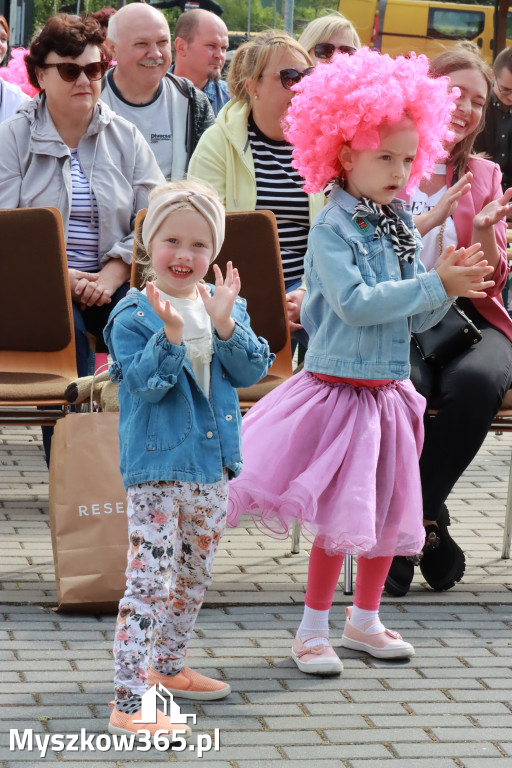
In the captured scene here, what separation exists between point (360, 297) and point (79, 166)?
2.25m

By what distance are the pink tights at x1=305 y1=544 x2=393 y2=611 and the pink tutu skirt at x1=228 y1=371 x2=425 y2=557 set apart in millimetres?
→ 102

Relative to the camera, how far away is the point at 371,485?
3477mm

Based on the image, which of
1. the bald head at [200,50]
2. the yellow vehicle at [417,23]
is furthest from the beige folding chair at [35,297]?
the yellow vehicle at [417,23]

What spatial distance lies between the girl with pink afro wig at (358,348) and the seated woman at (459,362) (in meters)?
0.63

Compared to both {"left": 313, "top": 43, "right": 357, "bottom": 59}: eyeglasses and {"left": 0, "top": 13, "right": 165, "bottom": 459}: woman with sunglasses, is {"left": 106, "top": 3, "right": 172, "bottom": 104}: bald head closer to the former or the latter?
{"left": 313, "top": 43, "right": 357, "bottom": 59}: eyeglasses

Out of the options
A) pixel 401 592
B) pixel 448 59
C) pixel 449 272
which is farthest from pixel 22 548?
pixel 448 59

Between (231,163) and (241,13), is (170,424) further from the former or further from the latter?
(241,13)

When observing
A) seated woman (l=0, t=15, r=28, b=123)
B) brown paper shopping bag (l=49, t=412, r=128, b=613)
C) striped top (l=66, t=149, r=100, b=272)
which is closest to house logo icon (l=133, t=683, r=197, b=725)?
brown paper shopping bag (l=49, t=412, r=128, b=613)

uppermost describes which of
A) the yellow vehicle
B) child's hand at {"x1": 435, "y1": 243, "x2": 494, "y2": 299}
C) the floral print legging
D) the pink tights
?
the yellow vehicle

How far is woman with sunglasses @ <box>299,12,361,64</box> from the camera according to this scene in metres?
5.87

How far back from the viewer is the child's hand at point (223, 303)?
3.02 meters

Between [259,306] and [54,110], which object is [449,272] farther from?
[54,110]

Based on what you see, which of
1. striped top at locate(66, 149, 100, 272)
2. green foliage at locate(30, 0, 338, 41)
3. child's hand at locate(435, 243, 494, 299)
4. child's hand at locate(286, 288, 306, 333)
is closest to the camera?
child's hand at locate(435, 243, 494, 299)

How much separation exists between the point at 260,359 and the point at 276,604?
4.43 ft
